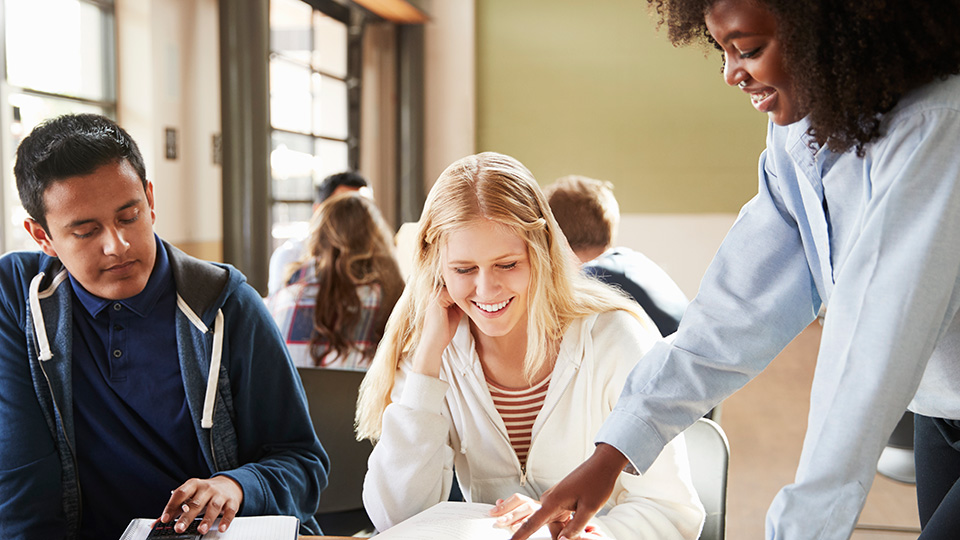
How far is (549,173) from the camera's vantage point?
7684mm

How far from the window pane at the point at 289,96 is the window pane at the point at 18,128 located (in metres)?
1.80

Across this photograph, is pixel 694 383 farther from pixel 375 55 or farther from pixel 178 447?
pixel 375 55

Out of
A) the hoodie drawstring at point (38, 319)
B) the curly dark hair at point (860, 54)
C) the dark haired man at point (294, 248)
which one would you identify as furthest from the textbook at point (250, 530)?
the dark haired man at point (294, 248)

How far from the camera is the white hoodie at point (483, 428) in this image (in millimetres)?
1323

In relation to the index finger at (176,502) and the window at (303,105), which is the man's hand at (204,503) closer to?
the index finger at (176,502)

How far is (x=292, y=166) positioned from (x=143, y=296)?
451 centimetres

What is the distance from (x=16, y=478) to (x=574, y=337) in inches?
35.4

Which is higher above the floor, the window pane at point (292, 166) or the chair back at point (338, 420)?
the window pane at point (292, 166)

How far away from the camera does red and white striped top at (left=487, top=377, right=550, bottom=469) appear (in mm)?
1410

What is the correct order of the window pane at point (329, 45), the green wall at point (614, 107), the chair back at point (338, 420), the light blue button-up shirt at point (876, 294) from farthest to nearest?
1. the green wall at point (614, 107)
2. the window pane at point (329, 45)
3. the chair back at point (338, 420)
4. the light blue button-up shirt at point (876, 294)

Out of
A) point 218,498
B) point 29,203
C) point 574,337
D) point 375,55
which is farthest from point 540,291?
point 375,55

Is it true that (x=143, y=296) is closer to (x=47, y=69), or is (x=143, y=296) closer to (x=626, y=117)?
(x=47, y=69)

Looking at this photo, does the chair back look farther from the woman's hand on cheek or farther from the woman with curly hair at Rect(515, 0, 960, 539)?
the woman with curly hair at Rect(515, 0, 960, 539)

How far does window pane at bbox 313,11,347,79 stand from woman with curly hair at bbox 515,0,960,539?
5.55 meters
